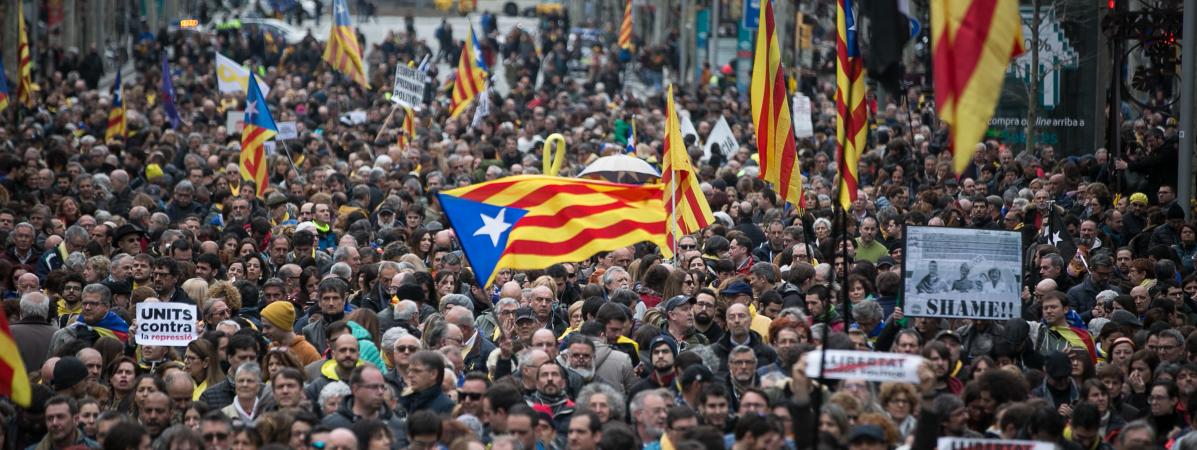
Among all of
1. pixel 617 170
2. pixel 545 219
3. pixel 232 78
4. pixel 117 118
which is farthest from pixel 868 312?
pixel 117 118

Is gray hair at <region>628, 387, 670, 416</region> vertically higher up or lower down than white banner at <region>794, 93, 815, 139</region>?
lower down

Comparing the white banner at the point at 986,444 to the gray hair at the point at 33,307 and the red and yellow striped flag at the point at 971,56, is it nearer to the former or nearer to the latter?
the red and yellow striped flag at the point at 971,56

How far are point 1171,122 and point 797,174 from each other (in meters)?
14.5

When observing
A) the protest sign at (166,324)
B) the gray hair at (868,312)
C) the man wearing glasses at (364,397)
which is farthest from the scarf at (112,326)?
the gray hair at (868,312)

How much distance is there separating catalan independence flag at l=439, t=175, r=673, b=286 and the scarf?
220 centimetres

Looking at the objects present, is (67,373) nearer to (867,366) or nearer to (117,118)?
(867,366)

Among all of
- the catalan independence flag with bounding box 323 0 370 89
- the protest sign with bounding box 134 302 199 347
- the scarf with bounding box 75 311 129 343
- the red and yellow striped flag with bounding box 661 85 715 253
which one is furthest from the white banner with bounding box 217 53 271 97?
the protest sign with bounding box 134 302 199 347

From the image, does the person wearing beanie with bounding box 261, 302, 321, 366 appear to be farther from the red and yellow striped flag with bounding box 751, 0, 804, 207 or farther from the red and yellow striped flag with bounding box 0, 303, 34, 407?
the red and yellow striped flag with bounding box 751, 0, 804, 207

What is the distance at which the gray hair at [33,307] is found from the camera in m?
12.1

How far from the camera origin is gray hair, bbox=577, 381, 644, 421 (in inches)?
368

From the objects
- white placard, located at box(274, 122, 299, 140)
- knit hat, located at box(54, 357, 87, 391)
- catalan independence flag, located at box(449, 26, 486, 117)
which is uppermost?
catalan independence flag, located at box(449, 26, 486, 117)

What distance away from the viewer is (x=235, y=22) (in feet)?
169

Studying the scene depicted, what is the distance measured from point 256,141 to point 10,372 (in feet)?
41.7

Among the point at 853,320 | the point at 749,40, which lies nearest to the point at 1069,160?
the point at 853,320
